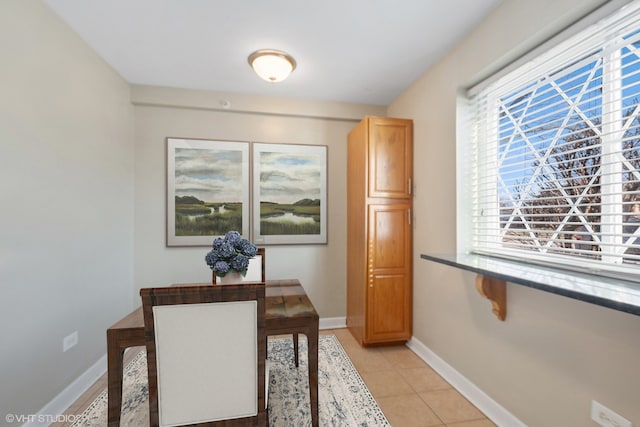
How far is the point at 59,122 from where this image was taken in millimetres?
1884

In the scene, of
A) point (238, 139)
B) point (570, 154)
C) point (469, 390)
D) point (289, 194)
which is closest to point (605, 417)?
point (469, 390)

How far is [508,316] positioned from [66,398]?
116 inches

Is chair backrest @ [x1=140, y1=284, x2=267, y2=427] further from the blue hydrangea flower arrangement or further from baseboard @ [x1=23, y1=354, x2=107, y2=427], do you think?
baseboard @ [x1=23, y1=354, x2=107, y2=427]

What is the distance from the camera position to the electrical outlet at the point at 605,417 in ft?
3.78

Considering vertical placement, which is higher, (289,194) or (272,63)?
(272,63)

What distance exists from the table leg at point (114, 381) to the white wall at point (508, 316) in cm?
212

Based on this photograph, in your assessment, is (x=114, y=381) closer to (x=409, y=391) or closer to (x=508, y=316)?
(x=409, y=391)

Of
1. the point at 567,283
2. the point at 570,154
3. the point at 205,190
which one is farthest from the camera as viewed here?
the point at 205,190

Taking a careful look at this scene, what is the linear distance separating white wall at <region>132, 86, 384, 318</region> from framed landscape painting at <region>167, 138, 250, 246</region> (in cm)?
10

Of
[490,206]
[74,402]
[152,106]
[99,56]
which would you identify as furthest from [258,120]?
[74,402]

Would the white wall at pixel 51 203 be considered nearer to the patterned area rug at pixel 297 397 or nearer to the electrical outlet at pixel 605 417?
the patterned area rug at pixel 297 397

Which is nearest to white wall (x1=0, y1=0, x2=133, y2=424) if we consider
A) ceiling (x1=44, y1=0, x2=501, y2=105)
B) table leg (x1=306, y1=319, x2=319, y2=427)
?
ceiling (x1=44, y1=0, x2=501, y2=105)

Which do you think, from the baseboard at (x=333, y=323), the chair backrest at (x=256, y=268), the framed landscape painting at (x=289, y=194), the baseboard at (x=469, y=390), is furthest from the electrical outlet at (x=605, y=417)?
the framed landscape painting at (x=289, y=194)

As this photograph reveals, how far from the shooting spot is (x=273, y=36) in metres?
2.06
